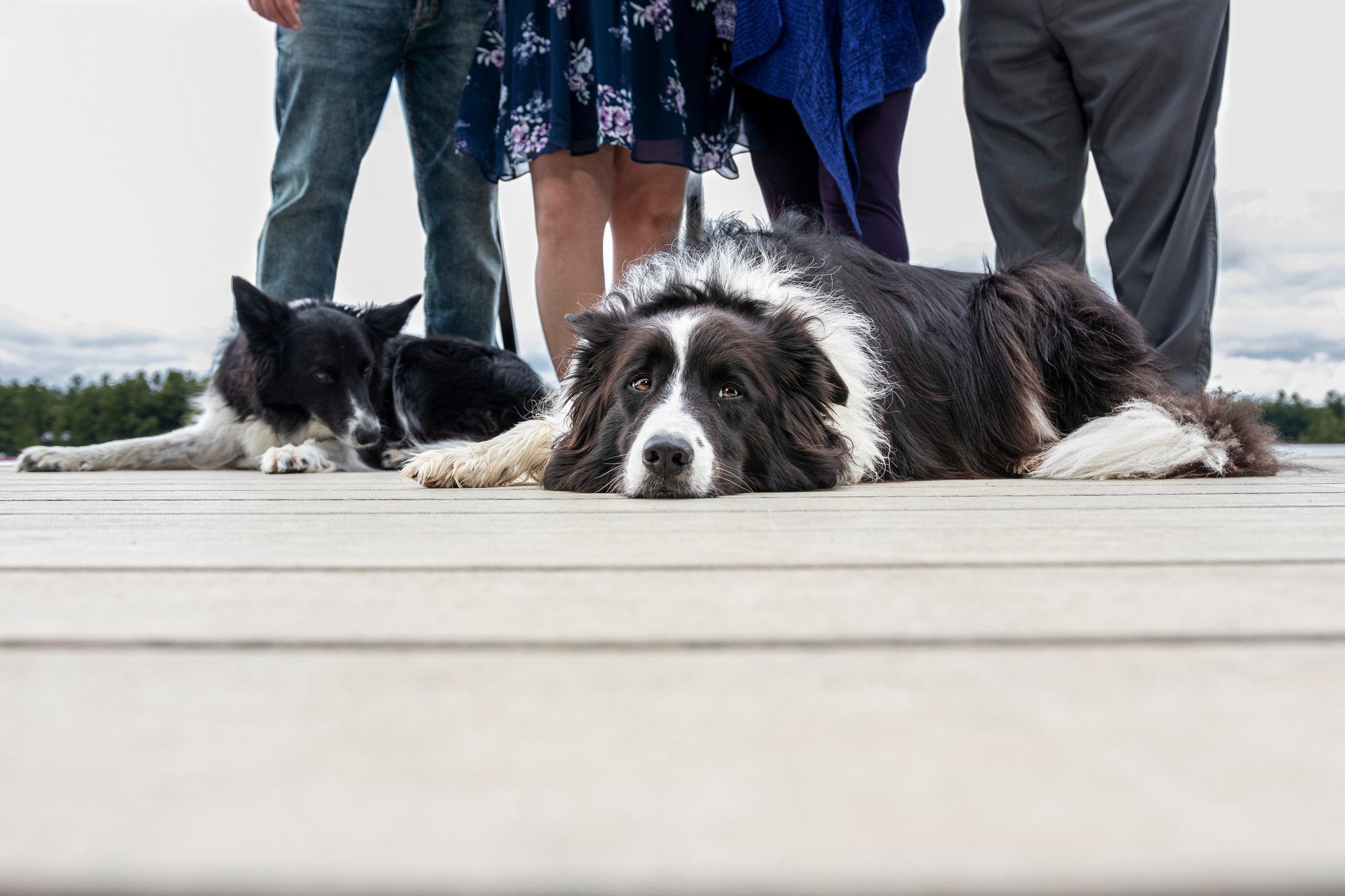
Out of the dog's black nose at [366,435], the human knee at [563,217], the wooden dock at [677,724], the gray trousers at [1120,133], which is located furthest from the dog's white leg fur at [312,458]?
the gray trousers at [1120,133]

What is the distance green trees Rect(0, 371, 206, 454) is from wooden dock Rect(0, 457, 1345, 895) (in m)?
3.57

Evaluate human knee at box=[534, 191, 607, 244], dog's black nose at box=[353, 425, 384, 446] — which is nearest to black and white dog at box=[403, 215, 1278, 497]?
human knee at box=[534, 191, 607, 244]

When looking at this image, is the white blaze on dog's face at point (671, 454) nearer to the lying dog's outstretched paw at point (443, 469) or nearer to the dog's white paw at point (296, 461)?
the lying dog's outstretched paw at point (443, 469)

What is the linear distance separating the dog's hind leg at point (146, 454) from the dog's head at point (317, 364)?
279mm

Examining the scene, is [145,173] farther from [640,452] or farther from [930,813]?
[930,813]

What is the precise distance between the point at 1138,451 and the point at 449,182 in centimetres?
275

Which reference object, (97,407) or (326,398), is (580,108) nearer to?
(326,398)

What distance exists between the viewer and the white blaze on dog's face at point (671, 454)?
6.11 ft

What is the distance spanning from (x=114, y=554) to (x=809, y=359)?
1622mm

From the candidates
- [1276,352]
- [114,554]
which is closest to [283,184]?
[114,554]

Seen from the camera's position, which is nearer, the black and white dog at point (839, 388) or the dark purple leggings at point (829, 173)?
the black and white dog at point (839, 388)

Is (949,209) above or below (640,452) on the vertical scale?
above

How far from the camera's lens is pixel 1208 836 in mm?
346

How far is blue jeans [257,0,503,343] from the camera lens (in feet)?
11.2
